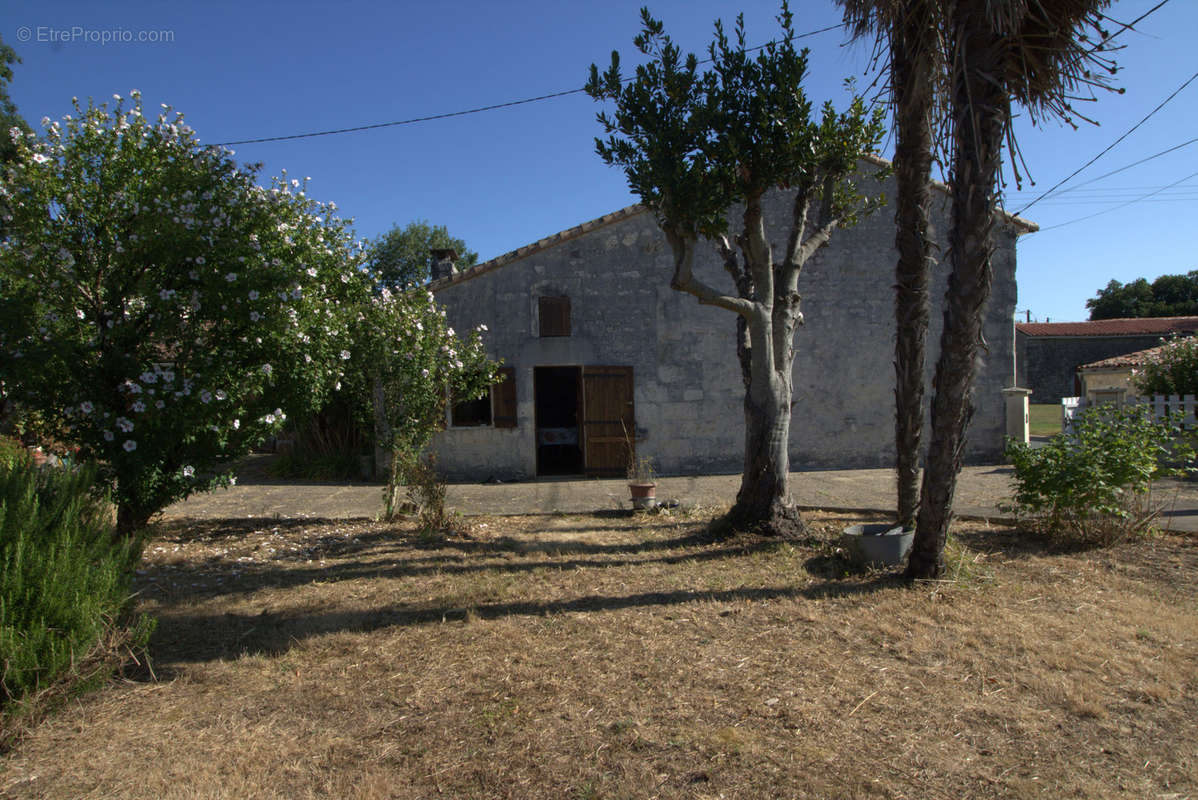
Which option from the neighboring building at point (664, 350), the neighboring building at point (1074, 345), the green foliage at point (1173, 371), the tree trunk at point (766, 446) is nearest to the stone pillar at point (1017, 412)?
the neighboring building at point (664, 350)

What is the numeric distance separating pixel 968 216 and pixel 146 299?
659cm

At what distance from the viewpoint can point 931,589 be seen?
16.7ft

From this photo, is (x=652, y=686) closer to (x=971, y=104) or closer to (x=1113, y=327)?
(x=971, y=104)

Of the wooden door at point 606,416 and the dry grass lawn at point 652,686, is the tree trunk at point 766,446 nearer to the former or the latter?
the dry grass lawn at point 652,686

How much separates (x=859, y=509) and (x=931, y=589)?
137 inches

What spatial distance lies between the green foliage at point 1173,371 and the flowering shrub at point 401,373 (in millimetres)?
12768

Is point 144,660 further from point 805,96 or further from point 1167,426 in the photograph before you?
point 1167,426

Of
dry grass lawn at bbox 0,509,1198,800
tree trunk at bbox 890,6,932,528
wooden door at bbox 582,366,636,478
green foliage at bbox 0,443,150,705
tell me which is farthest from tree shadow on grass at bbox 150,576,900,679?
wooden door at bbox 582,366,636,478

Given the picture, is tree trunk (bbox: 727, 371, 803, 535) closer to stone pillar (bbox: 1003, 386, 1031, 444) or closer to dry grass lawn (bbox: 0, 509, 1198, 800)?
dry grass lawn (bbox: 0, 509, 1198, 800)

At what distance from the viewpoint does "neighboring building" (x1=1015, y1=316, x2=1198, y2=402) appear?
31.1 m

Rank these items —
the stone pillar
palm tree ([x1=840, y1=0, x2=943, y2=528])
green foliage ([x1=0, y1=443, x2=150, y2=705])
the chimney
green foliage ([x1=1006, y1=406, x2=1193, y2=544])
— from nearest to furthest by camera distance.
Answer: green foliage ([x1=0, y1=443, x2=150, y2=705]) → palm tree ([x1=840, y1=0, x2=943, y2=528]) → green foliage ([x1=1006, y1=406, x2=1193, y2=544]) → the stone pillar → the chimney

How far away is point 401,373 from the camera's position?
7.73 metres

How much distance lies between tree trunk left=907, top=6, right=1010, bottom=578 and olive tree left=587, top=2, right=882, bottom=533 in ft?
5.62

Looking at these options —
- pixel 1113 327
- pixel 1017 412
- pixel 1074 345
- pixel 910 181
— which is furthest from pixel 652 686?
pixel 1113 327
